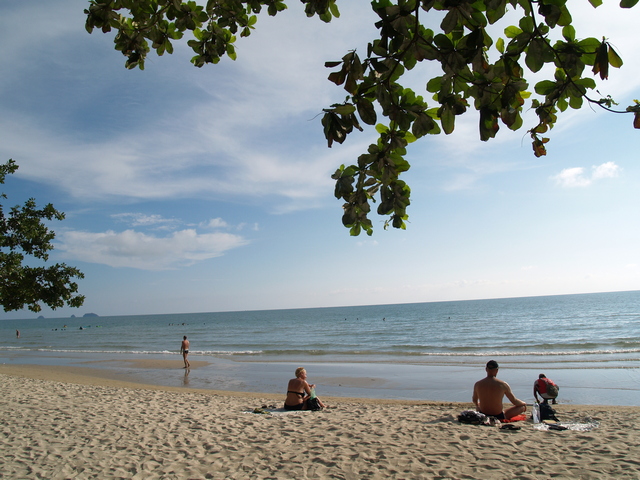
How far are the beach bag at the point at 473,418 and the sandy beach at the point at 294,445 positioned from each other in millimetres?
154

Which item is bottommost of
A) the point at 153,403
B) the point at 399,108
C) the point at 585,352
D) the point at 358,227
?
the point at 585,352

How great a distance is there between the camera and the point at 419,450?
18.4ft

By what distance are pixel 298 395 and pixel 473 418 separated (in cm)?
373

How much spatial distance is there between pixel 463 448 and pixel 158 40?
6.10 meters

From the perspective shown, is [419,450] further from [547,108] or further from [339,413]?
[547,108]

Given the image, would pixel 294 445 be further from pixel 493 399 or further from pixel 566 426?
pixel 566 426

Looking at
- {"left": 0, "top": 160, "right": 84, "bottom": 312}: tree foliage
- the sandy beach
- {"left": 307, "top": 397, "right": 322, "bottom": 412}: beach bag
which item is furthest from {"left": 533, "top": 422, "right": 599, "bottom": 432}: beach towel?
{"left": 0, "top": 160, "right": 84, "bottom": 312}: tree foliage

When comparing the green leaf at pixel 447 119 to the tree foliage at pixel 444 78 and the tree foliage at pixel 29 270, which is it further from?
the tree foliage at pixel 29 270

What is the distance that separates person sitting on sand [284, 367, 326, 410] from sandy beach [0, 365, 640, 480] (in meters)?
0.65

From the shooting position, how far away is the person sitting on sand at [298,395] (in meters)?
9.02

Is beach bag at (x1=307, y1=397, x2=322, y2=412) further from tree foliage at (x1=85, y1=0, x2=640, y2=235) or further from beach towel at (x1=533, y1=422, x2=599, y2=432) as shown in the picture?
Result: tree foliage at (x1=85, y1=0, x2=640, y2=235)

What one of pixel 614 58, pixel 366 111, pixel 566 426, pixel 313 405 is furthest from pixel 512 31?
pixel 313 405

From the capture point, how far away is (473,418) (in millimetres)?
7234

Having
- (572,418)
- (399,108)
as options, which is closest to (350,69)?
(399,108)
